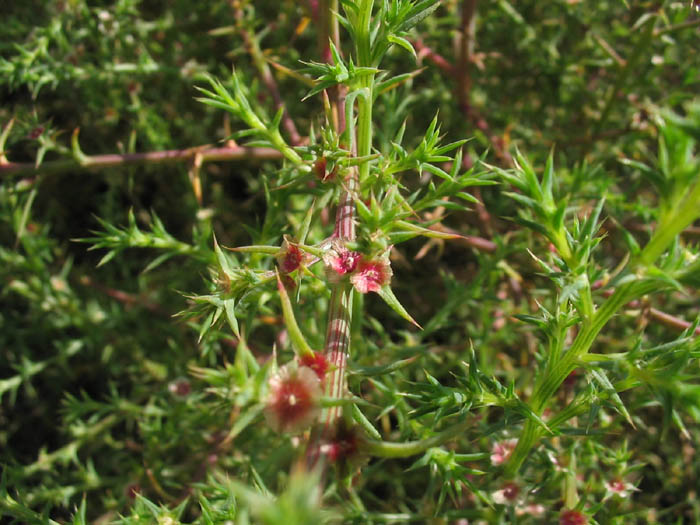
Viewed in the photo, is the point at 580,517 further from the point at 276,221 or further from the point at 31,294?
the point at 31,294

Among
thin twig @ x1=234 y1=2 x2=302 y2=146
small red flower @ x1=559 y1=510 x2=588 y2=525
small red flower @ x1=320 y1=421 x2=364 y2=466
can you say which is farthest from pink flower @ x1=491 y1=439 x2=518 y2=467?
thin twig @ x1=234 y1=2 x2=302 y2=146

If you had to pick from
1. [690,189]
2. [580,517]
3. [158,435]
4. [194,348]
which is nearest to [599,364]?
[690,189]

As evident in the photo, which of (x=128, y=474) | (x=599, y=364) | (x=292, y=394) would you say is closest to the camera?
(x=292, y=394)

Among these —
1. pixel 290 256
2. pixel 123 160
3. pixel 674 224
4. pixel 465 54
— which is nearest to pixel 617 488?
pixel 674 224

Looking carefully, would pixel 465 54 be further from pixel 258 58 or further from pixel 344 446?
pixel 344 446

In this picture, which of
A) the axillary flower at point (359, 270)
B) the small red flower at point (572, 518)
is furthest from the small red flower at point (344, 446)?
the small red flower at point (572, 518)

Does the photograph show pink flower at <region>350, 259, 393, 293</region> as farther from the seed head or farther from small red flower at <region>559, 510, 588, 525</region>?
small red flower at <region>559, 510, 588, 525</region>
